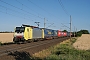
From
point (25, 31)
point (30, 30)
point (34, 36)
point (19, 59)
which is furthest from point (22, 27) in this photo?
point (19, 59)

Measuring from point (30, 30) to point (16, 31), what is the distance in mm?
3526

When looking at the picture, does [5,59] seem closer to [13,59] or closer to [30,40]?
[13,59]

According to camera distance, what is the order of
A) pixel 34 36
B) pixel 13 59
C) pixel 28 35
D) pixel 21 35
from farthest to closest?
pixel 34 36
pixel 28 35
pixel 21 35
pixel 13 59

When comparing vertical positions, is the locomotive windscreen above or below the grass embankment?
above

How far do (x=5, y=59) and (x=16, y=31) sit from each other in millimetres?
17865

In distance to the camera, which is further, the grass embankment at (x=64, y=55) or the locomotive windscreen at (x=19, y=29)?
the locomotive windscreen at (x=19, y=29)

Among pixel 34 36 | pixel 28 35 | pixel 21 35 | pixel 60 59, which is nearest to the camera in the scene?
pixel 60 59

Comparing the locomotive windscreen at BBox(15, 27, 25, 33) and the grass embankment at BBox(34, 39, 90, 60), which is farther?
the locomotive windscreen at BBox(15, 27, 25, 33)

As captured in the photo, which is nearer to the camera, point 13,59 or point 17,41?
point 13,59

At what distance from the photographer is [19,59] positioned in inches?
560

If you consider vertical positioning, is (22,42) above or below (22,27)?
below

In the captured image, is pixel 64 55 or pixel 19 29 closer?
pixel 64 55

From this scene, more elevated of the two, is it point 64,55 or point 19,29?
point 19,29

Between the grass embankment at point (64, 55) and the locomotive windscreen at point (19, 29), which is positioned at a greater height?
the locomotive windscreen at point (19, 29)
